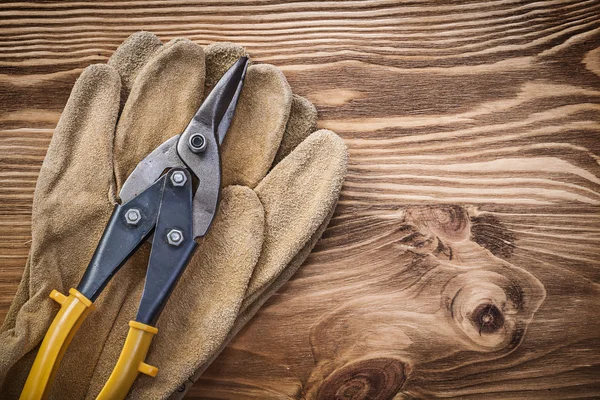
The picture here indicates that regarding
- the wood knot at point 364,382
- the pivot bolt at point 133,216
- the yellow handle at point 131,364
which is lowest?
the wood knot at point 364,382

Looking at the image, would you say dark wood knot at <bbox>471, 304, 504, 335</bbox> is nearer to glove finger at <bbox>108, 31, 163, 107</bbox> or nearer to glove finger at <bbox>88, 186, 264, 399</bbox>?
glove finger at <bbox>88, 186, 264, 399</bbox>

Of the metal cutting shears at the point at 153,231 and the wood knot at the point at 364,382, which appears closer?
the metal cutting shears at the point at 153,231

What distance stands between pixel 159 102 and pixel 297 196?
0.23m

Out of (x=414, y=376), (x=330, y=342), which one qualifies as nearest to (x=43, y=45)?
(x=330, y=342)

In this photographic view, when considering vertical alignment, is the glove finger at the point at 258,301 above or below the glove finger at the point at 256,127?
below

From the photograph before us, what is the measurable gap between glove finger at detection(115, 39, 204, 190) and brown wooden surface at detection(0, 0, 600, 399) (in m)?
0.08

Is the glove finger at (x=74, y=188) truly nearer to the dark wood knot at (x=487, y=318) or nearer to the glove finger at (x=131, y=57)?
the glove finger at (x=131, y=57)

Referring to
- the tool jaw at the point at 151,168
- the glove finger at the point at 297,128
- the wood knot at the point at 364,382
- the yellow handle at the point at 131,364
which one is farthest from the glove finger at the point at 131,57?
the wood knot at the point at 364,382

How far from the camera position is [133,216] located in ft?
2.21

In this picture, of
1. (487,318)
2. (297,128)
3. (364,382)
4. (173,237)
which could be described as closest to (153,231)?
(173,237)

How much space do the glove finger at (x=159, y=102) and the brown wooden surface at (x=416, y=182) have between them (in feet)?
0.26

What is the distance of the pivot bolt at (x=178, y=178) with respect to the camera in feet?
2.24

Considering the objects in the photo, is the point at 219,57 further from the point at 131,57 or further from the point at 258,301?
the point at 258,301

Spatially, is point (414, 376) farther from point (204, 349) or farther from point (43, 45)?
point (43, 45)
